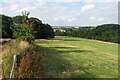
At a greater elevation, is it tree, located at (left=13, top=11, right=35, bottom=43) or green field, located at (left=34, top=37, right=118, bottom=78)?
tree, located at (left=13, top=11, right=35, bottom=43)

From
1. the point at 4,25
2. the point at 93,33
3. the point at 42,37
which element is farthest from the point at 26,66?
the point at 93,33

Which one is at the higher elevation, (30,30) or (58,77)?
(30,30)

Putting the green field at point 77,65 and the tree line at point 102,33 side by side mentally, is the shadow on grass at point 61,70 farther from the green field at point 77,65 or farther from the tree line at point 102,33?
the tree line at point 102,33

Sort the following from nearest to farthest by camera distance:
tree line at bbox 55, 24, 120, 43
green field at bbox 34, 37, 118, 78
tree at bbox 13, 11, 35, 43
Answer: green field at bbox 34, 37, 118, 78 < tree at bbox 13, 11, 35, 43 < tree line at bbox 55, 24, 120, 43

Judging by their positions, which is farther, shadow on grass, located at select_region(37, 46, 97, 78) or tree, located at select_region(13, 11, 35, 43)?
tree, located at select_region(13, 11, 35, 43)

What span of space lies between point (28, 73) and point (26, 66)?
259mm

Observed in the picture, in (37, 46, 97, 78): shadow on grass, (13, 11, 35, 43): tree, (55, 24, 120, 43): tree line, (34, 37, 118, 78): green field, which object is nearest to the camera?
(37, 46, 97, 78): shadow on grass

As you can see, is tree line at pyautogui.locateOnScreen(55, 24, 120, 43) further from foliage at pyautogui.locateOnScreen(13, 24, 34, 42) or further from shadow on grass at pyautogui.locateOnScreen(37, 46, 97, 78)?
shadow on grass at pyautogui.locateOnScreen(37, 46, 97, 78)

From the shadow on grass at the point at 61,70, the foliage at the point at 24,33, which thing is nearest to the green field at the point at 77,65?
the shadow on grass at the point at 61,70

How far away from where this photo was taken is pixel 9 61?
514 cm

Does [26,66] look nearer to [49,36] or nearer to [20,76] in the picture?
[20,76]

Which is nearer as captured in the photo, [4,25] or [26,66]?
[26,66]

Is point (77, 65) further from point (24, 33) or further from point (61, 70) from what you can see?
point (24, 33)

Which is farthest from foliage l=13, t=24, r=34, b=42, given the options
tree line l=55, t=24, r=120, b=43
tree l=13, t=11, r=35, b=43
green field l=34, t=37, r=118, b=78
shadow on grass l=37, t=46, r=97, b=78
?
tree line l=55, t=24, r=120, b=43
